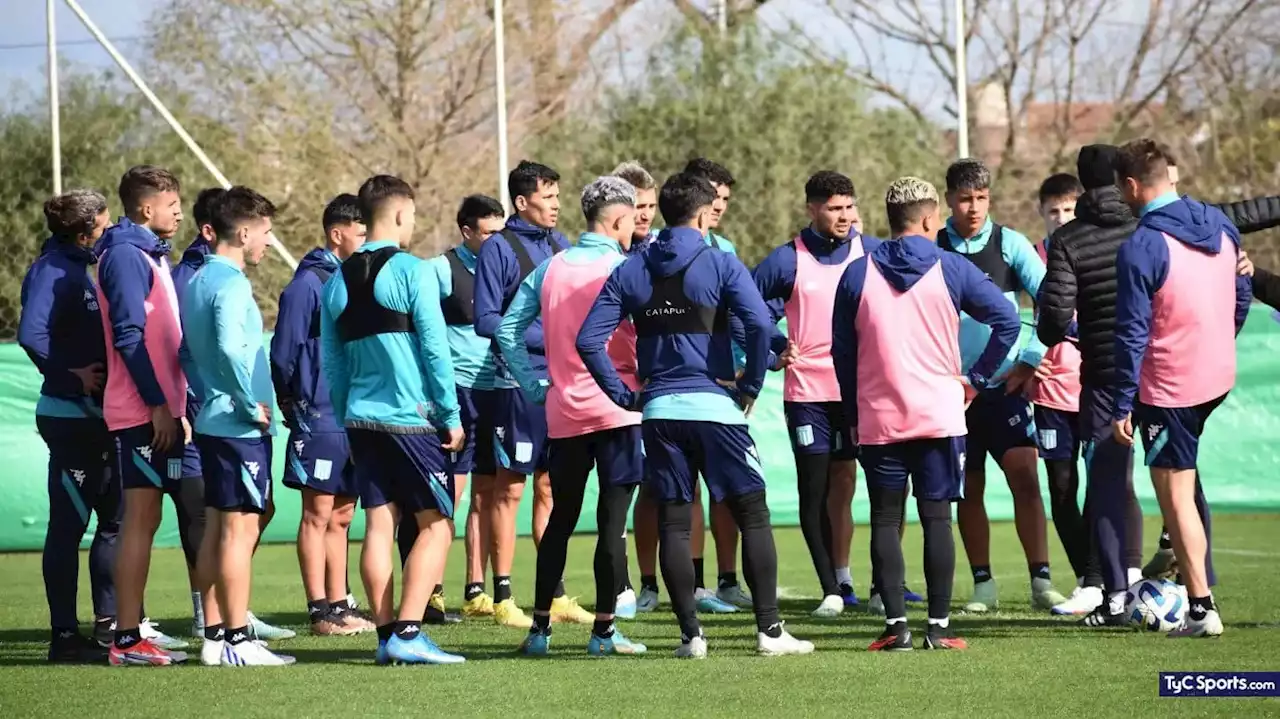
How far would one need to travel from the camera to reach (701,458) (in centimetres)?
816

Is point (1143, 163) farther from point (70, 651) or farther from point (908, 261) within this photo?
point (70, 651)

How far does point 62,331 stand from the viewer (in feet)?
29.6

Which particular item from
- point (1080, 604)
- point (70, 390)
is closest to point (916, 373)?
point (1080, 604)

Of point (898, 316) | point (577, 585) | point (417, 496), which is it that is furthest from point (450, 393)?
point (577, 585)

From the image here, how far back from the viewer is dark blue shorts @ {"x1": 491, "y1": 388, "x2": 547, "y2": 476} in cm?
1004

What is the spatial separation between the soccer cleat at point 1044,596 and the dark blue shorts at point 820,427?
45.9 inches

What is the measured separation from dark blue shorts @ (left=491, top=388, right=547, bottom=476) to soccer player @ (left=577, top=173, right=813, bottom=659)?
1918mm

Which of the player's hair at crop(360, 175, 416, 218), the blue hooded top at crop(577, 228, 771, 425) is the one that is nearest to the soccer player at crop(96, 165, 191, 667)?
the player's hair at crop(360, 175, 416, 218)

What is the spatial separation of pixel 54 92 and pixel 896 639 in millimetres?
9098

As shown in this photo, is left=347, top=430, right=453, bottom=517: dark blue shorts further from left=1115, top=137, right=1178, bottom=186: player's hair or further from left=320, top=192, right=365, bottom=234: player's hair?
left=1115, top=137, right=1178, bottom=186: player's hair

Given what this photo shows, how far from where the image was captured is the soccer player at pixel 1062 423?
998 centimetres

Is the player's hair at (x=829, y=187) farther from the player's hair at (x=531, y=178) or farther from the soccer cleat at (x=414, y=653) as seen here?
the soccer cleat at (x=414, y=653)

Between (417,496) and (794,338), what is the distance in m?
2.89

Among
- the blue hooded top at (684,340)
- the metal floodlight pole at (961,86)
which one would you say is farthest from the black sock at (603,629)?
the metal floodlight pole at (961,86)
